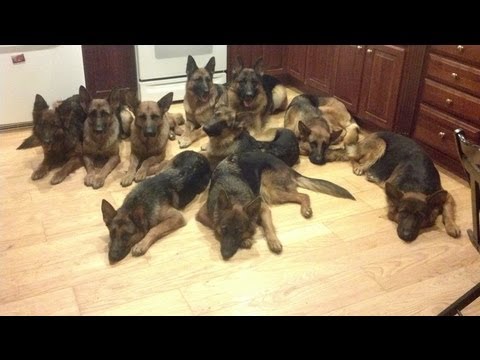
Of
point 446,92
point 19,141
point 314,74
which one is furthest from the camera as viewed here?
point 314,74

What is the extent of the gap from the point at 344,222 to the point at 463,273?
702 millimetres

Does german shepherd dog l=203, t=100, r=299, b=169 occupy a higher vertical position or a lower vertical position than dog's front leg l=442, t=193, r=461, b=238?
higher

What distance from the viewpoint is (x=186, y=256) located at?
8.16 ft

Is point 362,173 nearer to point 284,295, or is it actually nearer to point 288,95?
point 284,295

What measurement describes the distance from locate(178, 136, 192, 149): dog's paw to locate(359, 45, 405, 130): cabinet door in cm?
149

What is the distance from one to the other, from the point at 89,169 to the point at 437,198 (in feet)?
7.52

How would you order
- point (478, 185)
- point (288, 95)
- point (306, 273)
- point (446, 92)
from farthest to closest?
point (288, 95), point (446, 92), point (306, 273), point (478, 185)

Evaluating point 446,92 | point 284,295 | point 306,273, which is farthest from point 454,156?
point 284,295

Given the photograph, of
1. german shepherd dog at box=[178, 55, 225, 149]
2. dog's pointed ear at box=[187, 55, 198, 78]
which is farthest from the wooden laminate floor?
dog's pointed ear at box=[187, 55, 198, 78]

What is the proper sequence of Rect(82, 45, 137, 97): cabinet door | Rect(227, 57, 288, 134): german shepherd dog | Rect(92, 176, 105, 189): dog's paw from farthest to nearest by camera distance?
1. Rect(82, 45, 137, 97): cabinet door
2. Rect(227, 57, 288, 134): german shepherd dog
3. Rect(92, 176, 105, 189): dog's paw

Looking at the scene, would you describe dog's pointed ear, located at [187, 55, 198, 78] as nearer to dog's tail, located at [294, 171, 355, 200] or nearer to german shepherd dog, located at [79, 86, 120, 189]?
german shepherd dog, located at [79, 86, 120, 189]

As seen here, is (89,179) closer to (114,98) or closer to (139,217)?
(114,98)

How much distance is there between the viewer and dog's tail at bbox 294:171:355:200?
300 centimetres

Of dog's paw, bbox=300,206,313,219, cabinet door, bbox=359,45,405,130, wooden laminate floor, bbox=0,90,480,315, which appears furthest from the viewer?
cabinet door, bbox=359,45,405,130
